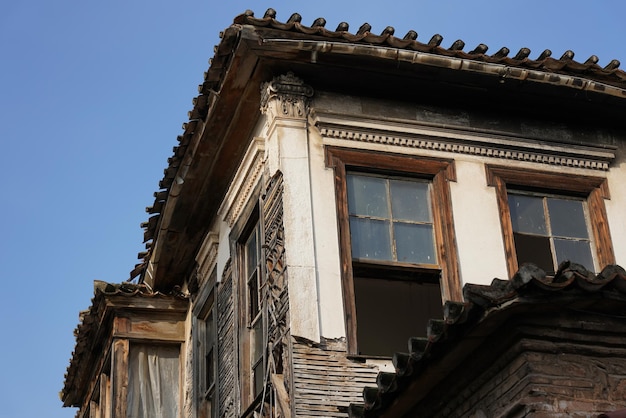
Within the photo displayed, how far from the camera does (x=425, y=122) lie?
1195cm

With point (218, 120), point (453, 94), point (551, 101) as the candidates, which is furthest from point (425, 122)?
point (218, 120)

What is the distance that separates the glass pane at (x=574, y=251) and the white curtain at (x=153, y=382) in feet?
17.5

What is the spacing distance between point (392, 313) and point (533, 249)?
3317mm

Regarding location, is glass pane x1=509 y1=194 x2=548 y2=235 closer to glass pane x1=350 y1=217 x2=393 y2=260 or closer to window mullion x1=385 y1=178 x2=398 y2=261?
window mullion x1=385 y1=178 x2=398 y2=261

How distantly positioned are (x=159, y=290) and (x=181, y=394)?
1427 millimetres

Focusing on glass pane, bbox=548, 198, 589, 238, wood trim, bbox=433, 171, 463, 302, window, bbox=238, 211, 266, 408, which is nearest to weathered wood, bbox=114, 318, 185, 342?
window, bbox=238, 211, 266, 408

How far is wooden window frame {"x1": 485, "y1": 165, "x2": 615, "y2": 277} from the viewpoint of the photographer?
38.9 ft

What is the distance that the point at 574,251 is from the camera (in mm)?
11969

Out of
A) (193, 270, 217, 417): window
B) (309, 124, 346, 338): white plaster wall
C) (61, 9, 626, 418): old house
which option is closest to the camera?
(309, 124, 346, 338): white plaster wall

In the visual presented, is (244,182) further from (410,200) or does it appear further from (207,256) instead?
(410,200)

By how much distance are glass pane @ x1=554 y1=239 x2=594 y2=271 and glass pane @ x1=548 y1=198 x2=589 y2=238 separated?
0.25ft

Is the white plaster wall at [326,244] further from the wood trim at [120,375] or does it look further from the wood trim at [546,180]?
the wood trim at [120,375]

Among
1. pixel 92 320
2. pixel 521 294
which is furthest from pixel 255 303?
pixel 521 294

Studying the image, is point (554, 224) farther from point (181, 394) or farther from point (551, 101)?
point (181, 394)
